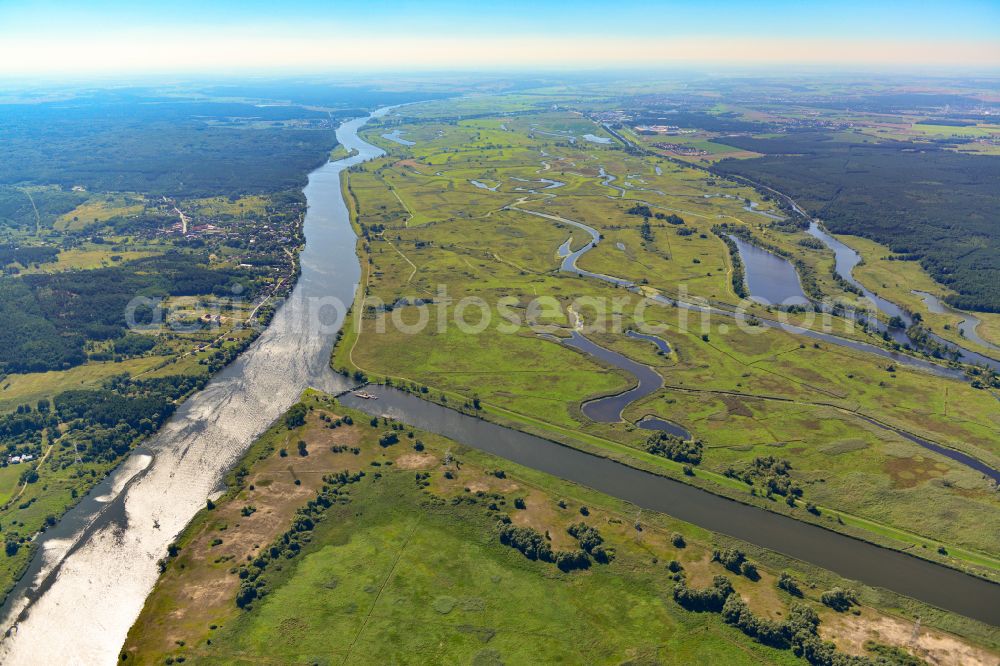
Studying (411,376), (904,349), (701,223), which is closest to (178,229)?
(411,376)

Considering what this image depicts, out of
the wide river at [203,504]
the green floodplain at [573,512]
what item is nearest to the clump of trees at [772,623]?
the green floodplain at [573,512]

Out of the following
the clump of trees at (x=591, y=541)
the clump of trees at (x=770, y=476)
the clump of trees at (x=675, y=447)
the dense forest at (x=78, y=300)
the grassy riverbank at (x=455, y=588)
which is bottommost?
the grassy riverbank at (x=455, y=588)

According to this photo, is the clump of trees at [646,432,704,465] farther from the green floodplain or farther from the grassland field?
the grassland field

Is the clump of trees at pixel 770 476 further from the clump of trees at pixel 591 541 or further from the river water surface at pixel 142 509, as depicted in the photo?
the river water surface at pixel 142 509

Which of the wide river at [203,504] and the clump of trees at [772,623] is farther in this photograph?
the wide river at [203,504]

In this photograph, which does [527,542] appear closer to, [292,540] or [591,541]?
[591,541]

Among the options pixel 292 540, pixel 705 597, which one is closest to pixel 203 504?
pixel 292 540

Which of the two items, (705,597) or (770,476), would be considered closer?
(705,597)

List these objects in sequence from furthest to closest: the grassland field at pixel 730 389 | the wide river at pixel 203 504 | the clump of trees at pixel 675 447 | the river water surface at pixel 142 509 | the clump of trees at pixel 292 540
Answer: the clump of trees at pixel 675 447 < the grassland field at pixel 730 389 < the clump of trees at pixel 292 540 < the wide river at pixel 203 504 < the river water surface at pixel 142 509
